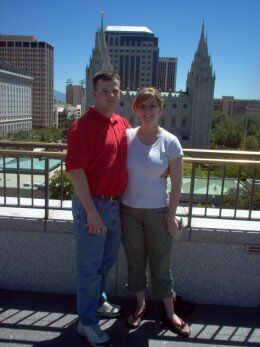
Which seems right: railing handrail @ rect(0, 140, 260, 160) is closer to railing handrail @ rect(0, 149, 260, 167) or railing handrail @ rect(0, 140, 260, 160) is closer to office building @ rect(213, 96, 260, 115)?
railing handrail @ rect(0, 149, 260, 167)

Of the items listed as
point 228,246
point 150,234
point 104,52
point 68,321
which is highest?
point 104,52

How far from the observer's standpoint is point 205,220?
12.9 feet

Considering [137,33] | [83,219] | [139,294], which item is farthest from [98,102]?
[137,33]

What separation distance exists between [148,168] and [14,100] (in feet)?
308

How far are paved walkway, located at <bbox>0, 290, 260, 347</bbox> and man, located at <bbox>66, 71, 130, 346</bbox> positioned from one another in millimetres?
A: 326

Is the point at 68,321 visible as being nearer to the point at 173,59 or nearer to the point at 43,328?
the point at 43,328

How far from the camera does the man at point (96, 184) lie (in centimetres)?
264

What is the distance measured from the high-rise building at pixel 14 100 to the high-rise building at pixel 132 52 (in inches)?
1072

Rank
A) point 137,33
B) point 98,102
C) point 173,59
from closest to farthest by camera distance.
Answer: point 98,102, point 137,33, point 173,59

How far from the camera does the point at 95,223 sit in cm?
271

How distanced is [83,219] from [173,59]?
14144 cm

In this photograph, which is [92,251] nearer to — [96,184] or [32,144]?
[96,184]

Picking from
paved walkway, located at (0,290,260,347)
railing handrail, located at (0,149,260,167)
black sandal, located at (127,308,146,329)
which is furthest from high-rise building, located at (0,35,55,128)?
black sandal, located at (127,308,146,329)

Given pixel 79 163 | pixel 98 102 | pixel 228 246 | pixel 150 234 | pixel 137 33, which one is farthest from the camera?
pixel 137 33
